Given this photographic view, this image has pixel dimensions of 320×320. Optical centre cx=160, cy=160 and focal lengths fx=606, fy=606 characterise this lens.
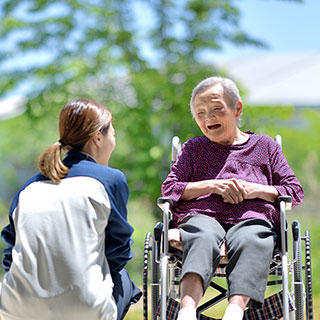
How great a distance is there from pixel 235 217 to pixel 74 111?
930 millimetres

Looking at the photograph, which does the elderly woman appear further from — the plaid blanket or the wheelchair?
the plaid blanket

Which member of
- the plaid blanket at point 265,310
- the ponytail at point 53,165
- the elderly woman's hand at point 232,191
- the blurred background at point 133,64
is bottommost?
the plaid blanket at point 265,310

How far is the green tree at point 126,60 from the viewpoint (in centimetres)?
668

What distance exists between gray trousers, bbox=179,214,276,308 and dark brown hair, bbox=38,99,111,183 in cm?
63

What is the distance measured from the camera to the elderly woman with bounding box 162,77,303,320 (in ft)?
8.00

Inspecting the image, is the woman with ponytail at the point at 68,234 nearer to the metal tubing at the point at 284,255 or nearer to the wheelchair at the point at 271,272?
the wheelchair at the point at 271,272

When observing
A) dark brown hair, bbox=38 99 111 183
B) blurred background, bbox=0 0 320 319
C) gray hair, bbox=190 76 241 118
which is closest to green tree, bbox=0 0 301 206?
blurred background, bbox=0 0 320 319

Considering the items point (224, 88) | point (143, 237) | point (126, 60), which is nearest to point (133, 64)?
point (126, 60)

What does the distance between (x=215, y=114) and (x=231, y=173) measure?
0.30 m

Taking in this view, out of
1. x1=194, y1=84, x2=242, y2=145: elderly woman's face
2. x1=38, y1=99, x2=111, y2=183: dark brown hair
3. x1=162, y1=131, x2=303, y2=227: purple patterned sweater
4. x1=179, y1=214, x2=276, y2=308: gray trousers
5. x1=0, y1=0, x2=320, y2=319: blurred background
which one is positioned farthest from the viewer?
x1=0, y1=0, x2=320, y2=319: blurred background

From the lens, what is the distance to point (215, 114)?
293 centimetres

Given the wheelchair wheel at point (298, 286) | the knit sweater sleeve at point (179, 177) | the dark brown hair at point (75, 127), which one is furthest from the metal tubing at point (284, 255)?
the dark brown hair at point (75, 127)

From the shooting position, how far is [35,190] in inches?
86.0

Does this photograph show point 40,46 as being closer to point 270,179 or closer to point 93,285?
point 270,179
